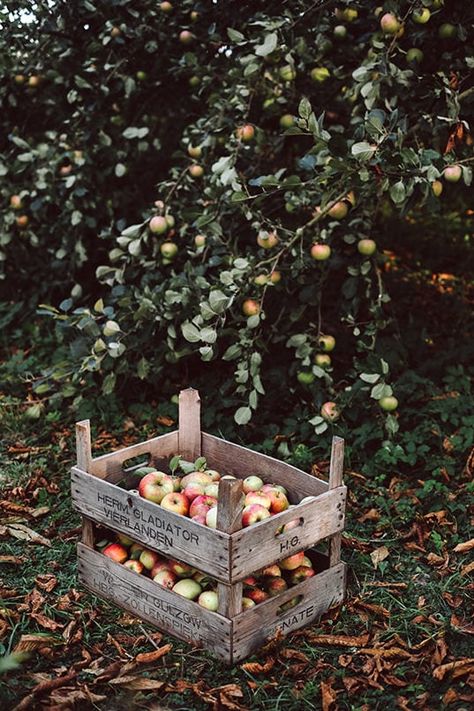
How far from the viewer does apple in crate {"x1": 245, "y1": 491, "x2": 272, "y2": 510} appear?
9.12ft

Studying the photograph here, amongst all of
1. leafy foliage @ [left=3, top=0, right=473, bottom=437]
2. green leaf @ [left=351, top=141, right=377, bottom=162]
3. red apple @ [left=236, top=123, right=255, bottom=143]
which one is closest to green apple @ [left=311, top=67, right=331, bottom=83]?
leafy foliage @ [left=3, top=0, right=473, bottom=437]

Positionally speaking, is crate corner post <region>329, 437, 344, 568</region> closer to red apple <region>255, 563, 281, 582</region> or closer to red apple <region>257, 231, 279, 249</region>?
red apple <region>255, 563, 281, 582</region>

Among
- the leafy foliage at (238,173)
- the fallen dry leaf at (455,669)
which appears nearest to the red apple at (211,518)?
the fallen dry leaf at (455,669)

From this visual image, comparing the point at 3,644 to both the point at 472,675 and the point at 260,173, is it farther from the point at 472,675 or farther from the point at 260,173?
the point at 260,173

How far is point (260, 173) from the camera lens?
14.4 feet

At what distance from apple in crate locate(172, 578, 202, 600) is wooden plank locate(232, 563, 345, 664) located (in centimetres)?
22

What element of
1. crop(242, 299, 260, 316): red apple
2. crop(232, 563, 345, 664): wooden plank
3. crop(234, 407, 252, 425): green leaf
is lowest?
crop(232, 563, 345, 664): wooden plank

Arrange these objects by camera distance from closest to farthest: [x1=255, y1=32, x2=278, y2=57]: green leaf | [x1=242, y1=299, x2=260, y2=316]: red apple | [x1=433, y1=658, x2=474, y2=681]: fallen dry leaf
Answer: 1. [x1=433, y1=658, x2=474, y2=681]: fallen dry leaf
2. [x1=255, y1=32, x2=278, y2=57]: green leaf
3. [x1=242, y1=299, x2=260, y2=316]: red apple

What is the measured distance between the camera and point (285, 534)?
2.62m

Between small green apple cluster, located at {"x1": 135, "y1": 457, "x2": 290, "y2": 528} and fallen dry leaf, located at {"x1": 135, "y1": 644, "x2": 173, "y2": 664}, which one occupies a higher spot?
small green apple cluster, located at {"x1": 135, "y1": 457, "x2": 290, "y2": 528}

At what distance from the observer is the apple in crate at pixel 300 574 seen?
282cm

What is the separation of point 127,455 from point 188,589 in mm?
590

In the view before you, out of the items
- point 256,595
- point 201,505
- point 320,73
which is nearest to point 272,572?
point 256,595

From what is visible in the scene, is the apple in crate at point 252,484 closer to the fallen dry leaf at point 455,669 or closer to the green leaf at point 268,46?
the fallen dry leaf at point 455,669
